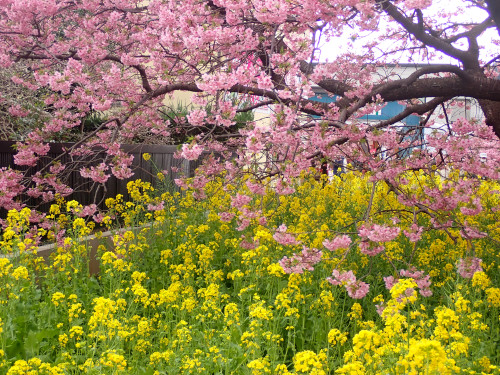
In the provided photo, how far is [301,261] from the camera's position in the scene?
4570mm

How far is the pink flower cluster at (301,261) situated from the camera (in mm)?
4516

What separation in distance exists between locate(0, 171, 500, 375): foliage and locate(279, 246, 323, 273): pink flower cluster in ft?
0.39

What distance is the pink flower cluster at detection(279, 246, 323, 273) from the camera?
452 cm

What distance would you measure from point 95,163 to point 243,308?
15.4 feet

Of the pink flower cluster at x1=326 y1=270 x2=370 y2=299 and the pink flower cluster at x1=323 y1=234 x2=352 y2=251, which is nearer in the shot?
the pink flower cluster at x1=326 y1=270 x2=370 y2=299

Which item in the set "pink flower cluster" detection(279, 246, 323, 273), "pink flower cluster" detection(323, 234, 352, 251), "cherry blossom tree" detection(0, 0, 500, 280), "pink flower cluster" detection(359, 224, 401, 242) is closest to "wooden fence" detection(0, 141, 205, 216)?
"cherry blossom tree" detection(0, 0, 500, 280)

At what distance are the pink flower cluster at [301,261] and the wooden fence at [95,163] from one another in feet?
9.11

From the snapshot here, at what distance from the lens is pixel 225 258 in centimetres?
691

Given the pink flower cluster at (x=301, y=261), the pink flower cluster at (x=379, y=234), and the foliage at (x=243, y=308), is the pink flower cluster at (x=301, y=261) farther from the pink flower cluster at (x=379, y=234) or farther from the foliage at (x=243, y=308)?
the pink flower cluster at (x=379, y=234)

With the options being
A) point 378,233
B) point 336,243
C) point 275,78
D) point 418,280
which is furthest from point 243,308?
point 275,78

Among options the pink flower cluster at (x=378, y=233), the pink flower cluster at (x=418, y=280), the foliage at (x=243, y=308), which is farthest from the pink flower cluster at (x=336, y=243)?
the pink flower cluster at (x=418, y=280)

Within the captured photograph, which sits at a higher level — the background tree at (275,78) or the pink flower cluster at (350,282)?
the background tree at (275,78)

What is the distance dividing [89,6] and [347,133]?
12.9 ft

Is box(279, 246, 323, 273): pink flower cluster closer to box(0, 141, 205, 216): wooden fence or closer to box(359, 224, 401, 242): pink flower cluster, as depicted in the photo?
box(359, 224, 401, 242): pink flower cluster
